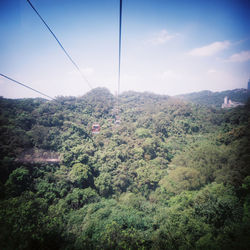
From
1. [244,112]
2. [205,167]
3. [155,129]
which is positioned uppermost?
[244,112]

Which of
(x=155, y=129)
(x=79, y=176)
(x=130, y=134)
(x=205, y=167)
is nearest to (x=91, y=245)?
(x=79, y=176)

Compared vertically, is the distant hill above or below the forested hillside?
above

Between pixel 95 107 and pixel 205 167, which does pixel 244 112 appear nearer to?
pixel 205 167

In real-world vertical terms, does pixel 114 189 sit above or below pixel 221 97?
below

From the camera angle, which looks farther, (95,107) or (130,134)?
(95,107)

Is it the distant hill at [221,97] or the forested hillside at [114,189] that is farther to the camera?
the distant hill at [221,97]

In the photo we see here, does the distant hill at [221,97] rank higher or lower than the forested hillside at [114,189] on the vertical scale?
higher

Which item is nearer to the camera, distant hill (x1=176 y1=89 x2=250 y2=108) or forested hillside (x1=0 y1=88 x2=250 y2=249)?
forested hillside (x1=0 y1=88 x2=250 y2=249)

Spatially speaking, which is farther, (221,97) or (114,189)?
(221,97)
